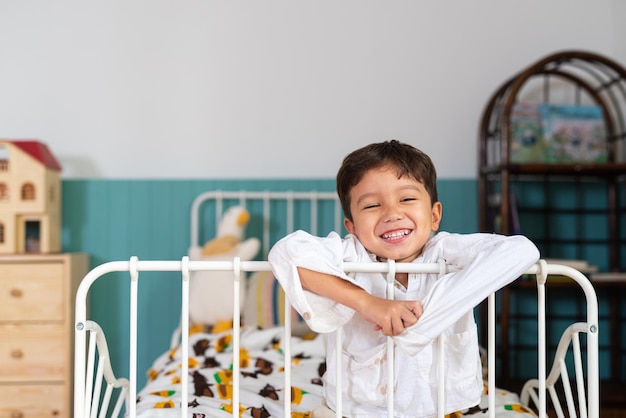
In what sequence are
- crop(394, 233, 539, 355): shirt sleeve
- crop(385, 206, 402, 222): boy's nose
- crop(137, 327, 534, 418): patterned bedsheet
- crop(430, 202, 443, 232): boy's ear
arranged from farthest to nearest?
1. crop(137, 327, 534, 418): patterned bedsheet
2. crop(430, 202, 443, 232): boy's ear
3. crop(385, 206, 402, 222): boy's nose
4. crop(394, 233, 539, 355): shirt sleeve

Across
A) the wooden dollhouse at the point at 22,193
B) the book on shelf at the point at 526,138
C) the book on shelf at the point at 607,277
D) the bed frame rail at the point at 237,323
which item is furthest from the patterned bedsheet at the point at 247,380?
the book on shelf at the point at 526,138

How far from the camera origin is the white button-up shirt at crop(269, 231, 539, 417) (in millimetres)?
1125

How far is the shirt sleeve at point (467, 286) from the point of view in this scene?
112 cm

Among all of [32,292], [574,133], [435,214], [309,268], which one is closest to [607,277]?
[574,133]

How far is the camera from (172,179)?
113 inches

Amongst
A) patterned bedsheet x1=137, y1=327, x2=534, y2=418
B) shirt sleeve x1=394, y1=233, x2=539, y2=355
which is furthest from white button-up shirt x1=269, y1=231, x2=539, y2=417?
patterned bedsheet x1=137, y1=327, x2=534, y2=418

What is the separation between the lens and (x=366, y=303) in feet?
3.77

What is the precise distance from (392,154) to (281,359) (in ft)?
3.52

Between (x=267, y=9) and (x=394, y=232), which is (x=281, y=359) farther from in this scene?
(x=267, y=9)

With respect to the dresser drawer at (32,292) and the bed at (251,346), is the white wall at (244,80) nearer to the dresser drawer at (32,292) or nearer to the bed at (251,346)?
the bed at (251,346)

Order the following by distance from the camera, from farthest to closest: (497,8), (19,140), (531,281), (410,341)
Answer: (497,8) → (19,140) → (531,281) → (410,341)

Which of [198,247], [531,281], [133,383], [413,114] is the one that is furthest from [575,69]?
[133,383]

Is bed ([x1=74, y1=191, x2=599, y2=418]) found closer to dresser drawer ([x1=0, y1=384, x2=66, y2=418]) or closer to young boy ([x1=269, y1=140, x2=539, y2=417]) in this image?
young boy ([x1=269, y1=140, x2=539, y2=417])

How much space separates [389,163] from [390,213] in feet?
0.32
